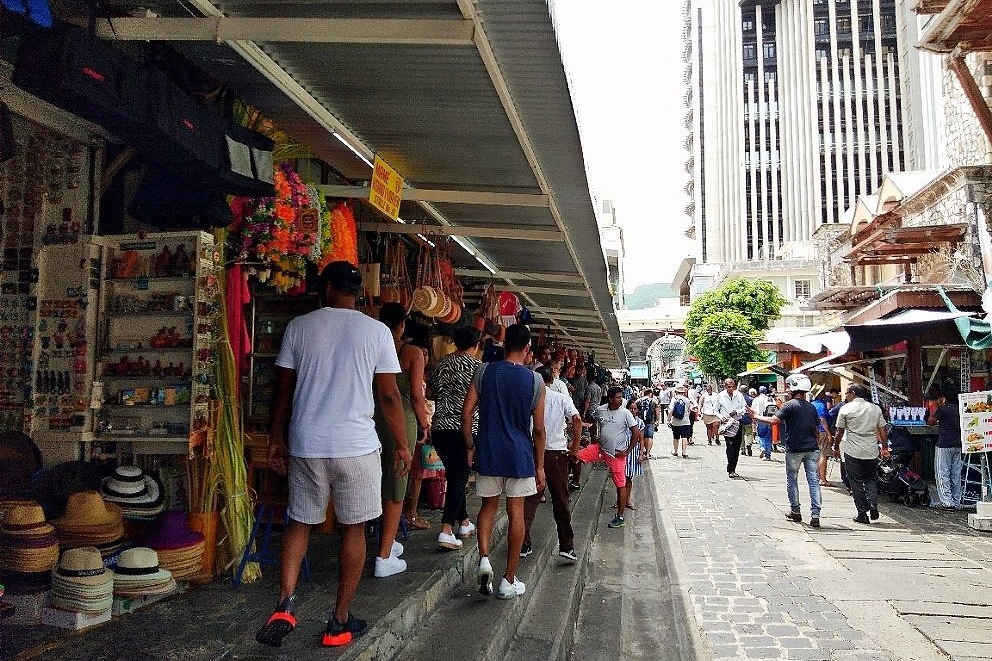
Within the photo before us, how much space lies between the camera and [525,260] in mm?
9711

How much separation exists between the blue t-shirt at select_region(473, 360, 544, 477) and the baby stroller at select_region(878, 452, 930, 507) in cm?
854

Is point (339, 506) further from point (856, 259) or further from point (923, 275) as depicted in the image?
point (856, 259)

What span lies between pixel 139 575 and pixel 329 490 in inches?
51.2

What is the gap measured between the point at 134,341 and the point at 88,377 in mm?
321

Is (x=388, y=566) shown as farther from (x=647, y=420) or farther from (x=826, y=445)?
(x=647, y=420)

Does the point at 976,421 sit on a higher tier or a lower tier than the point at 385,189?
lower

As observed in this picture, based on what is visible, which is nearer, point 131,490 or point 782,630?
point 131,490

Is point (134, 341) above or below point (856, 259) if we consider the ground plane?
below

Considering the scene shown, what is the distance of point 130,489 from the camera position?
4.03 m

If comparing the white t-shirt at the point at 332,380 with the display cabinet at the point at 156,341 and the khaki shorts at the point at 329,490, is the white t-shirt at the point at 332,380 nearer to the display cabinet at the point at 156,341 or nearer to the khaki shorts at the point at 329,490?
the khaki shorts at the point at 329,490

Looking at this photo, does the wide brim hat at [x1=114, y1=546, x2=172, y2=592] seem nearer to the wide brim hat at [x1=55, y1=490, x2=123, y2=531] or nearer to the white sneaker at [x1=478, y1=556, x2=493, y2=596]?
the wide brim hat at [x1=55, y1=490, x2=123, y2=531]

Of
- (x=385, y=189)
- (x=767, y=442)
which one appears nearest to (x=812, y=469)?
(x=385, y=189)

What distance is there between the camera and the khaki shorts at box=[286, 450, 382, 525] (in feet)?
10.6

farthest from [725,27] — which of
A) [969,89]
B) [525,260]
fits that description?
[525,260]
